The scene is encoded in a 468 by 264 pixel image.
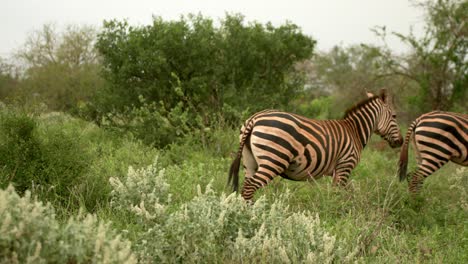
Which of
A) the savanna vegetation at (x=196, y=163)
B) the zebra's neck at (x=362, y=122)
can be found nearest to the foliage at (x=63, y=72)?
the savanna vegetation at (x=196, y=163)

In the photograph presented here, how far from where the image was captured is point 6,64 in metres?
21.0

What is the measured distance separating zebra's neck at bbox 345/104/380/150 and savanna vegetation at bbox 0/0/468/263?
691 millimetres

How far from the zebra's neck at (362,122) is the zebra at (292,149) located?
0.12 ft

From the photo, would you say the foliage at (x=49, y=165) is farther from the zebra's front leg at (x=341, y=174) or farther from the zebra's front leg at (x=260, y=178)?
the zebra's front leg at (x=341, y=174)

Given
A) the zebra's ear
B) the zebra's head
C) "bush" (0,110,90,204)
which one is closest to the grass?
"bush" (0,110,90,204)

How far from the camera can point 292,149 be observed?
19.5ft

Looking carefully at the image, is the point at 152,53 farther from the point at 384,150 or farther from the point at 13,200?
the point at 13,200

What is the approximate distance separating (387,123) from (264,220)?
435cm

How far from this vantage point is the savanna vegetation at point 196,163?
370 centimetres

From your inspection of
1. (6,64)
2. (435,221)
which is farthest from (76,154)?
(6,64)

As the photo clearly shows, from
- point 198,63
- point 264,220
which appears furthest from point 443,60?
point 264,220

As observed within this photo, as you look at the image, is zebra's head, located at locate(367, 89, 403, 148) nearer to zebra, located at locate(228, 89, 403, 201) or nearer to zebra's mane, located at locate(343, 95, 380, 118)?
zebra's mane, located at locate(343, 95, 380, 118)

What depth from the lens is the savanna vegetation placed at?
370 cm

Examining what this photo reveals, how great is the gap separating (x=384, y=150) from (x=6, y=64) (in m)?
15.6
